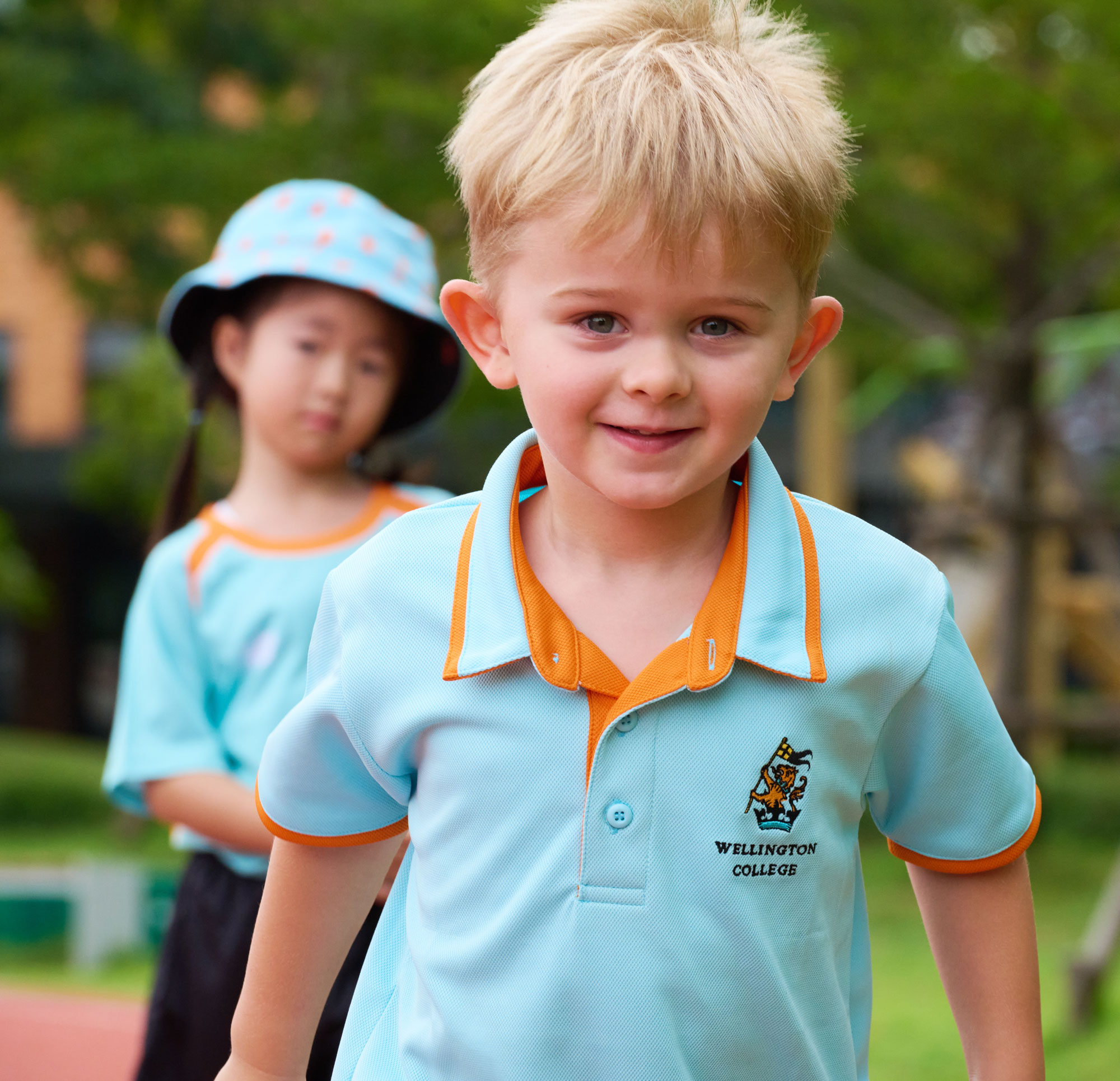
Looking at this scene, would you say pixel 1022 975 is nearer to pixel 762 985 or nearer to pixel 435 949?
pixel 762 985

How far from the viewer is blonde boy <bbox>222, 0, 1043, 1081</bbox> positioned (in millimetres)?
1312

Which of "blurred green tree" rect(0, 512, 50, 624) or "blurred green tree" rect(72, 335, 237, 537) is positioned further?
"blurred green tree" rect(72, 335, 237, 537)

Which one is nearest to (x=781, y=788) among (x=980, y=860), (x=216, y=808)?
(x=980, y=860)

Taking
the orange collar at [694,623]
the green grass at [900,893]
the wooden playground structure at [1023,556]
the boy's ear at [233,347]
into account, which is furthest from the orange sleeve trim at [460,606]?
the wooden playground structure at [1023,556]

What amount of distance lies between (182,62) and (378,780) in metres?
9.97

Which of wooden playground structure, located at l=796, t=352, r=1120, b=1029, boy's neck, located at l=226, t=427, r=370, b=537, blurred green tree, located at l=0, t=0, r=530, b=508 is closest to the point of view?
boy's neck, located at l=226, t=427, r=370, b=537

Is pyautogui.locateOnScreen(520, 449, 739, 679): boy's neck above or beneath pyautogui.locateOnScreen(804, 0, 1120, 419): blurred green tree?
beneath

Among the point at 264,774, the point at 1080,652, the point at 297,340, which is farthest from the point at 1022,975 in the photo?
the point at 1080,652

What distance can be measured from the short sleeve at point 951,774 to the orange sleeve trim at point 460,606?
0.40 m

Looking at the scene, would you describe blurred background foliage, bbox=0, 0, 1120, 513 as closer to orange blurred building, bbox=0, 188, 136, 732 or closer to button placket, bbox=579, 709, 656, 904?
button placket, bbox=579, 709, 656, 904

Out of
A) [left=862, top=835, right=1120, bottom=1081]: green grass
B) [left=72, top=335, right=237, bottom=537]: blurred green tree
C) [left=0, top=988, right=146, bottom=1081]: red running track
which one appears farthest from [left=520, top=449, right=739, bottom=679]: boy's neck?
[left=72, top=335, right=237, bottom=537]: blurred green tree

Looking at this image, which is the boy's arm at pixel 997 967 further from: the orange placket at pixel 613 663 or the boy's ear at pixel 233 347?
the boy's ear at pixel 233 347

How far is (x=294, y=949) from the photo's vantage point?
5.00ft

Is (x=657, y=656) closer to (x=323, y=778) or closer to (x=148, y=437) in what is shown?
(x=323, y=778)
